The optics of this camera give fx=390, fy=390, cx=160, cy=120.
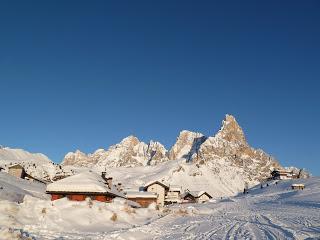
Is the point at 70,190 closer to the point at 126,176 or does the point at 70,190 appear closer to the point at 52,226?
the point at 52,226

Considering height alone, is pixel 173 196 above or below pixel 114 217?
above

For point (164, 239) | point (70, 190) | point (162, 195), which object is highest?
point (162, 195)

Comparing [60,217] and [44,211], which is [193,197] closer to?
[44,211]

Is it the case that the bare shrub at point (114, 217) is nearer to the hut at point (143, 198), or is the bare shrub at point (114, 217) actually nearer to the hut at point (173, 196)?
the hut at point (143, 198)

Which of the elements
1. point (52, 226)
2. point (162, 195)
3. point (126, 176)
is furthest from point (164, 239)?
point (126, 176)

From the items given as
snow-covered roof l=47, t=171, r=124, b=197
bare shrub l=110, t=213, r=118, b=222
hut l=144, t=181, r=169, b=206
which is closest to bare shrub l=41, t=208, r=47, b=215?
bare shrub l=110, t=213, r=118, b=222

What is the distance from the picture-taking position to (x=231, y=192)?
638 ft

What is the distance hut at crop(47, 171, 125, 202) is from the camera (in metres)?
50.2

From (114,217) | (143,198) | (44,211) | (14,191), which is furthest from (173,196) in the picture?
(44,211)

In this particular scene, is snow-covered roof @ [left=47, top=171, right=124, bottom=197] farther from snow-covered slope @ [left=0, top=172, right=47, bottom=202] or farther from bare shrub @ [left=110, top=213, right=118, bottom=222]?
bare shrub @ [left=110, top=213, right=118, bottom=222]

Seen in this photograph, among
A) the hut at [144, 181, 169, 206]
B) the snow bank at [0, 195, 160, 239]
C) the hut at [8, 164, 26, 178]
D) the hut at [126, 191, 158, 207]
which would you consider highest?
the hut at [144, 181, 169, 206]

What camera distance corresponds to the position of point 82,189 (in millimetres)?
50688

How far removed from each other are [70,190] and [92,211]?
27926mm

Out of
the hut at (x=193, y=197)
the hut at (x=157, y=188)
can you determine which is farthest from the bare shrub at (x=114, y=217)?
the hut at (x=193, y=197)
